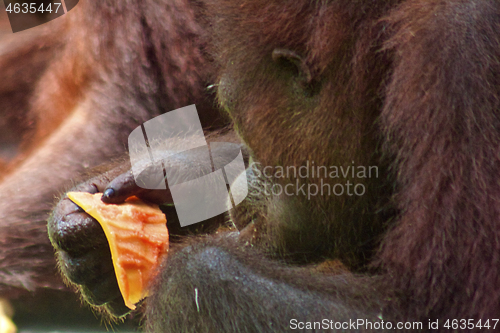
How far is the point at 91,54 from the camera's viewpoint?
2260 millimetres

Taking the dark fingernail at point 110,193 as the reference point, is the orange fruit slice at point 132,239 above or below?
below

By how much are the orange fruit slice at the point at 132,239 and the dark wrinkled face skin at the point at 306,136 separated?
0.31 metres

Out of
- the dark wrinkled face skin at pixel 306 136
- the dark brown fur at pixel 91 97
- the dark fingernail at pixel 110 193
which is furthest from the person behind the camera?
the dark brown fur at pixel 91 97

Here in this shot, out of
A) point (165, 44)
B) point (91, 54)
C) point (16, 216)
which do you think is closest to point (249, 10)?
point (165, 44)

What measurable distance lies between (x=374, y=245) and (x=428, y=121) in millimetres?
374

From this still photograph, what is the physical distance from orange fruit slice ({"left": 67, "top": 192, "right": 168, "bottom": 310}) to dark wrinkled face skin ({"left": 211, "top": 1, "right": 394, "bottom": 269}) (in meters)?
0.31

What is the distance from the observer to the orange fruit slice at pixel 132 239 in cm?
119

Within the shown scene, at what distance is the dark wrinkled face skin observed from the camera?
3.19ft

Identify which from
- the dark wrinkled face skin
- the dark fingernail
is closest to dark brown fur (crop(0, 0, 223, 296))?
the dark fingernail

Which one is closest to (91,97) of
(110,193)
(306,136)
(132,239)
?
(110,193)

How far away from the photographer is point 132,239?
123 cm

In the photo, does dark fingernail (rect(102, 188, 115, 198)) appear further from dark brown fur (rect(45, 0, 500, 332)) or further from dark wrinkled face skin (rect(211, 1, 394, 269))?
dark wrinkled face skin (rect(211, 1, 394, 269))

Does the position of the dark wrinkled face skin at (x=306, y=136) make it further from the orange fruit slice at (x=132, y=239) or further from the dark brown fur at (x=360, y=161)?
the orange fruit slice at (x=132, y=239)

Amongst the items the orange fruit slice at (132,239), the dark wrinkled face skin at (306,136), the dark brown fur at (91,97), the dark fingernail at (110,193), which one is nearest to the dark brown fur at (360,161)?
the dark wrinkled face skin at (306,136)
